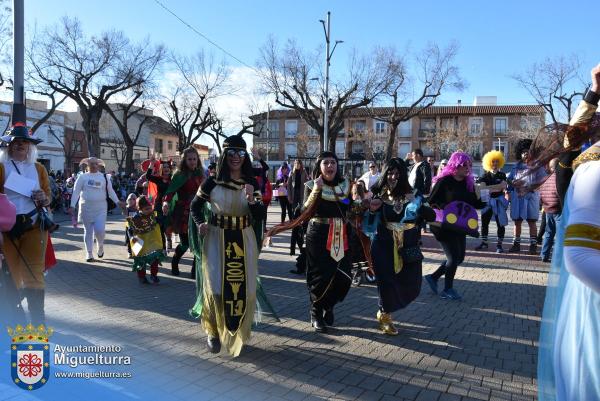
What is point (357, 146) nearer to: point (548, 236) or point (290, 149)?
point (290, 149)

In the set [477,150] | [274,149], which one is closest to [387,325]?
[477,150]

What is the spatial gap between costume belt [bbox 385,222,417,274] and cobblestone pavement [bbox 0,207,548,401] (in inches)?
30.5

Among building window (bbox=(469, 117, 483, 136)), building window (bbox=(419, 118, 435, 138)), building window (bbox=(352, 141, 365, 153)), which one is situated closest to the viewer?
building window (bbox=(352, 141, 365, 153))

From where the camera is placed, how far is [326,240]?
15.9 ft

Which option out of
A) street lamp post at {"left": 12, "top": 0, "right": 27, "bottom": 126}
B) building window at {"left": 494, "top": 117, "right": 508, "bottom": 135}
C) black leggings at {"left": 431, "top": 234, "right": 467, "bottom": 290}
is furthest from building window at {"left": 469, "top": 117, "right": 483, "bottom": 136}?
street lamp post at {"left": 12, "top": 0, "right": 27, "bottom": 126}

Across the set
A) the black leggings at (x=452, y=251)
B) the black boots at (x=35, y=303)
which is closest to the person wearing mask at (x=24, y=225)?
the black boots at (x=35, y=303)

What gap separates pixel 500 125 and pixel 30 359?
67.2 m

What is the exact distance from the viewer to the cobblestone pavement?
360 centimetres

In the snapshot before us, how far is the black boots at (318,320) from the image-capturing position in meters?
4.93

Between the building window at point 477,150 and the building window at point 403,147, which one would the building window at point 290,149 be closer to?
the building window at point 403,147

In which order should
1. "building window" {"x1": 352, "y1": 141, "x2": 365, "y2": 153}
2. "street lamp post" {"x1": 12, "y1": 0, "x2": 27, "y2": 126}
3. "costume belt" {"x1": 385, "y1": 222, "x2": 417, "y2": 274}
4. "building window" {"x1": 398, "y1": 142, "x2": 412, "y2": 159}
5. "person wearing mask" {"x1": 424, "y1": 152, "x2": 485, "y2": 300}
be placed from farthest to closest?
"building window" {"x1": 398, "y1": 142, "x2": 412, "y2": 159}, "building window" {"x1": 352, "y1": 141, "x2": 365, "y2": 153}, "street lamp post" {"x1": 12, "y1": 0, "x2": 27, "y2": 126}, "person wearing mask" {"x1": 424, "y1": 152, "x2": 485, "y2": 300}, "costume belt" {"x1": 385, "y1": 222, "x2": 417, "y2": 274}

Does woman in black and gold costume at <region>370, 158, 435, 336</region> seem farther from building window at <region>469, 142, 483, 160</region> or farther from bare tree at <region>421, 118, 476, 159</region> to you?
building window at <region>469, 142, 483, 160</region>

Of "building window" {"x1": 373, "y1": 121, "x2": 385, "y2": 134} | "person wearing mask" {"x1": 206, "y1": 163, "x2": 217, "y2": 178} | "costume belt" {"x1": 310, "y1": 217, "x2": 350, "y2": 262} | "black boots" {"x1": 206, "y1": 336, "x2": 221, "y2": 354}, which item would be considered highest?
"building window" {"x1": 373, "y1": 121, "x2": 385, "y2": 134}

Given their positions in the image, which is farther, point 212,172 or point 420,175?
point 420,175
